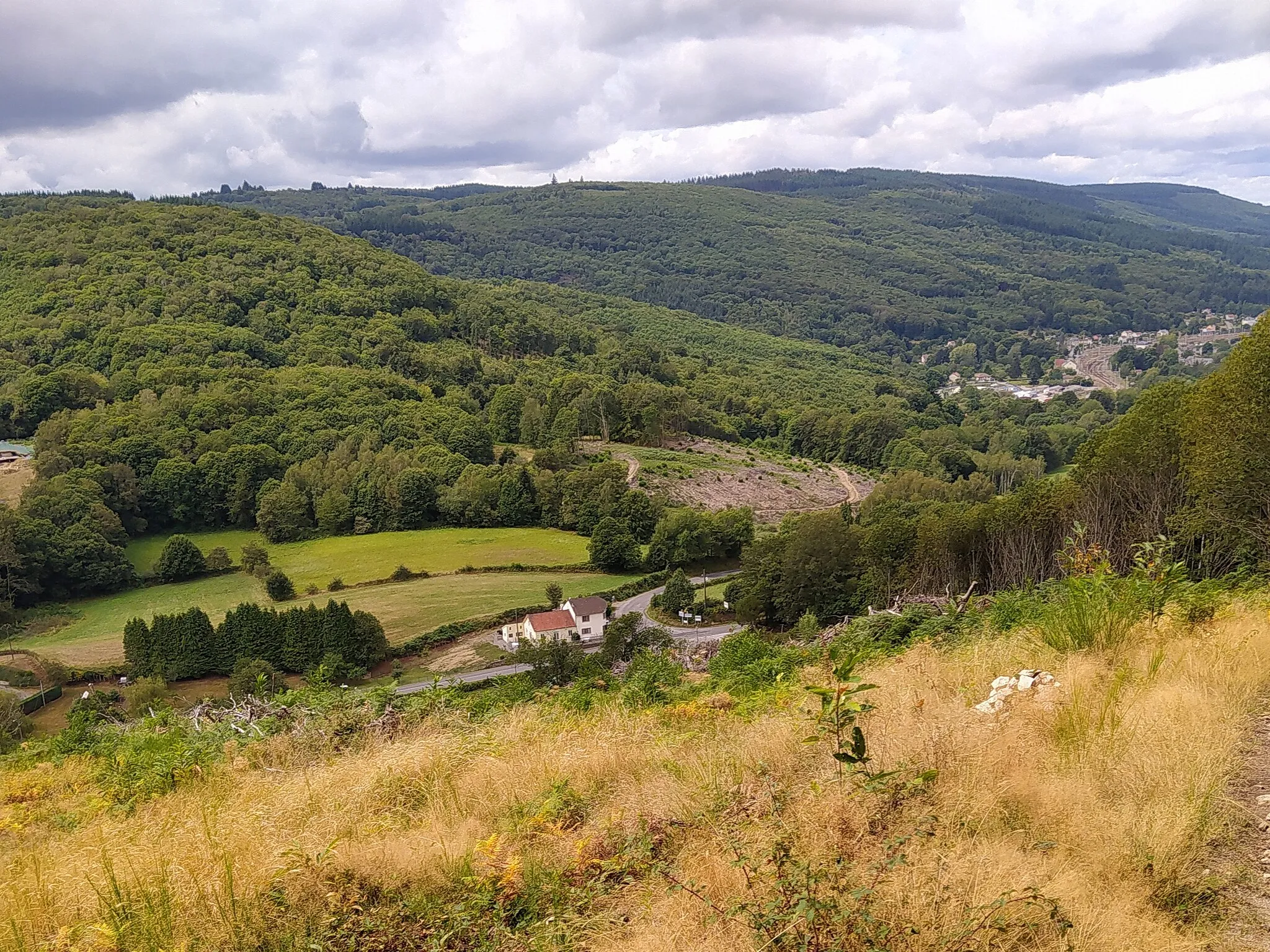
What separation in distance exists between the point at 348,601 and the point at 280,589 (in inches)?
197

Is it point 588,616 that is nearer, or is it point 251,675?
point 251,675

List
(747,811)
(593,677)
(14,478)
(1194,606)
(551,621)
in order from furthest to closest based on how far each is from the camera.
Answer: (14,478), (551,621), (593,677), (1194,606), (747,811)

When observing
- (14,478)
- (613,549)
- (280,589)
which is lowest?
(613,549)

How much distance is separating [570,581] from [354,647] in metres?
15.8

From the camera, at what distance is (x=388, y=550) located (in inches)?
2084

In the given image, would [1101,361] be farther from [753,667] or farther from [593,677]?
[593,677]

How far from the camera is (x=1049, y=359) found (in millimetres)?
174500

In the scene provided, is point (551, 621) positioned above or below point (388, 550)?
below

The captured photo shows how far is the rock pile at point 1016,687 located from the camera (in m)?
5.38

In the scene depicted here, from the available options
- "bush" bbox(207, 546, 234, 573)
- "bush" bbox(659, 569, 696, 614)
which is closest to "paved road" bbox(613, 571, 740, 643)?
"bush" bbox(659, 569, 696, 614)

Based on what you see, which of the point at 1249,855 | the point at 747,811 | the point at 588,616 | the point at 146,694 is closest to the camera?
the point at 1249,855

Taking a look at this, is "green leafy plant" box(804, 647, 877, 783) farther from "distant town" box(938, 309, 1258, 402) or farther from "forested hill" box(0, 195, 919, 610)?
"distant town" box(938, 309, 1258, 402)

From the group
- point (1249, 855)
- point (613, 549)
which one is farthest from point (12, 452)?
point (1249, 855)

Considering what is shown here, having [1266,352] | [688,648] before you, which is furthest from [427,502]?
[1266,352]
